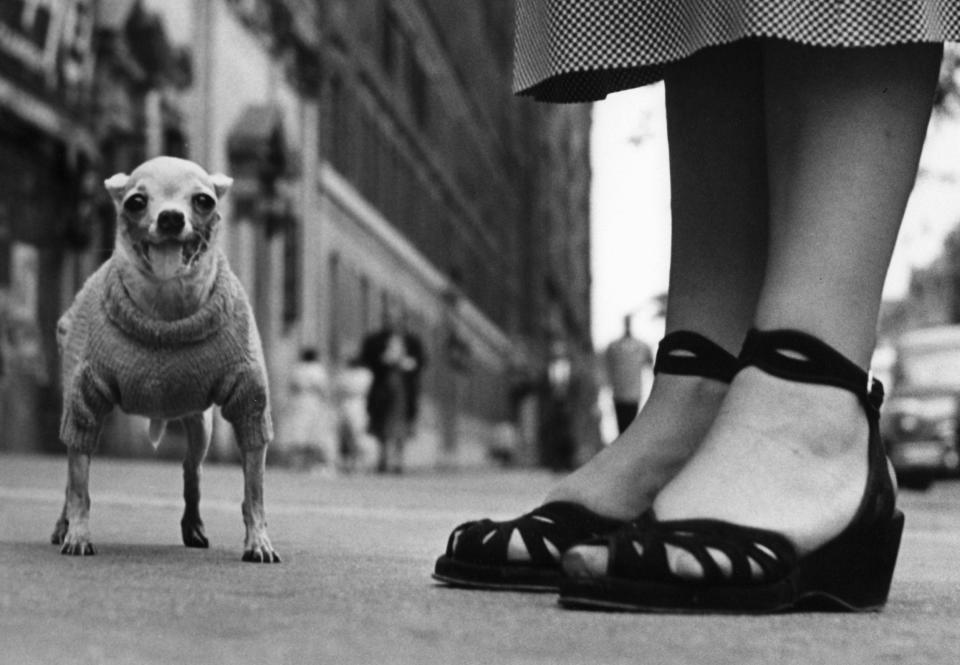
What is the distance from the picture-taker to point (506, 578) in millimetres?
2463

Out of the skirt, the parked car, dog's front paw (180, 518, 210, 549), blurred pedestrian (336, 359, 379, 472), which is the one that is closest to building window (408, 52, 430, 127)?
blurred pedestrian (336, 359, 379, 472)

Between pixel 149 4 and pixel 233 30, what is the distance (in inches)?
130

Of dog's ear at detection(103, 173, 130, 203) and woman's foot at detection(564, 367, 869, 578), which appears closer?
woman's foot at detection(564, 367, 869, 578)

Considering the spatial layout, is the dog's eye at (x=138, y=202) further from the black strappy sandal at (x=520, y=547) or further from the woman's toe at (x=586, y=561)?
the woman's toe at (x=586, y=561)

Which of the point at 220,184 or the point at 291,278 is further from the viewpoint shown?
the point at 291,278

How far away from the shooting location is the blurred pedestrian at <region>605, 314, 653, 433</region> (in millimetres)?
11930

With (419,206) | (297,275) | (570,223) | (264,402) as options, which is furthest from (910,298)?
(264,402)

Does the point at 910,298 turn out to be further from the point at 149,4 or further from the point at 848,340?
the point at 848,340

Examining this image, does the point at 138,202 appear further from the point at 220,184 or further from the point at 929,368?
the point at 929,368

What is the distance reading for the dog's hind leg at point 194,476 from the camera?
3.61m

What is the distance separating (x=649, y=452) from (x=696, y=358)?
0.52 feet

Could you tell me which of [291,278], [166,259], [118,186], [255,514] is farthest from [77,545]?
[291,278]

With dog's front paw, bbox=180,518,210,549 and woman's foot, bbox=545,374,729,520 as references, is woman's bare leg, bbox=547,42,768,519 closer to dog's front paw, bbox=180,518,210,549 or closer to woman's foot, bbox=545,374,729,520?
woman's foot, bbox=545,374,729,520

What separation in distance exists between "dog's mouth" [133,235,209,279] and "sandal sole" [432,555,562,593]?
880mm
